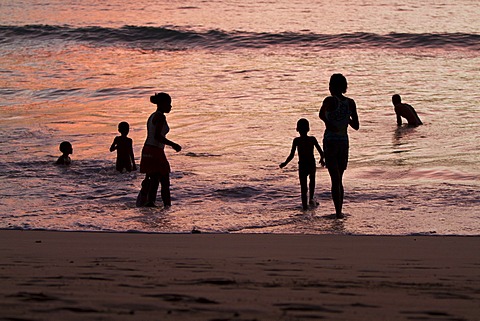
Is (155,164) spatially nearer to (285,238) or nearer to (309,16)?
(285,238)

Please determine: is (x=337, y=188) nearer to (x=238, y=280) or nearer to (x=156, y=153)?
(x=156, y=153)

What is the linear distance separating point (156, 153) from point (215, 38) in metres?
27.5

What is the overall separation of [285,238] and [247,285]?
2736mm

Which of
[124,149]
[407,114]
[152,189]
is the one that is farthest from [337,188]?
[407,114]

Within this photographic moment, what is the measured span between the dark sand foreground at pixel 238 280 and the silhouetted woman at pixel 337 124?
2039 millimetres

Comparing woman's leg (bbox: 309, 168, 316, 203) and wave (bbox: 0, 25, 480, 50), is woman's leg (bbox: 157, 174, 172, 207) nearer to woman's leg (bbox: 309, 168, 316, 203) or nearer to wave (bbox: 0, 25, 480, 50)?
woman's leg (bbox: 309, 168, 316, 203)

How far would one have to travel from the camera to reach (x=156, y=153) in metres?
9.30

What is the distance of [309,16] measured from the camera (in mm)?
43969

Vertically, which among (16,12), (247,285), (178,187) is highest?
(16,12)

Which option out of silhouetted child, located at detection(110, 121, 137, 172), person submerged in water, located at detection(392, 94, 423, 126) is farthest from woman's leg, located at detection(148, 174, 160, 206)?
person submerged in water, located at detection(392, 94, 423, 126)

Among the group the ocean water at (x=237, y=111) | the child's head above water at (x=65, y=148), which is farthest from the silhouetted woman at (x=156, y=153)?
the child's head above water at (x=65, y=148)

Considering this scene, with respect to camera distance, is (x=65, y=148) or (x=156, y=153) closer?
(x=156, y=153)

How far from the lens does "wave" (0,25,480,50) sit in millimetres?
34625

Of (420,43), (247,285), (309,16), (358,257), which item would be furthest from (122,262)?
(309,16)
